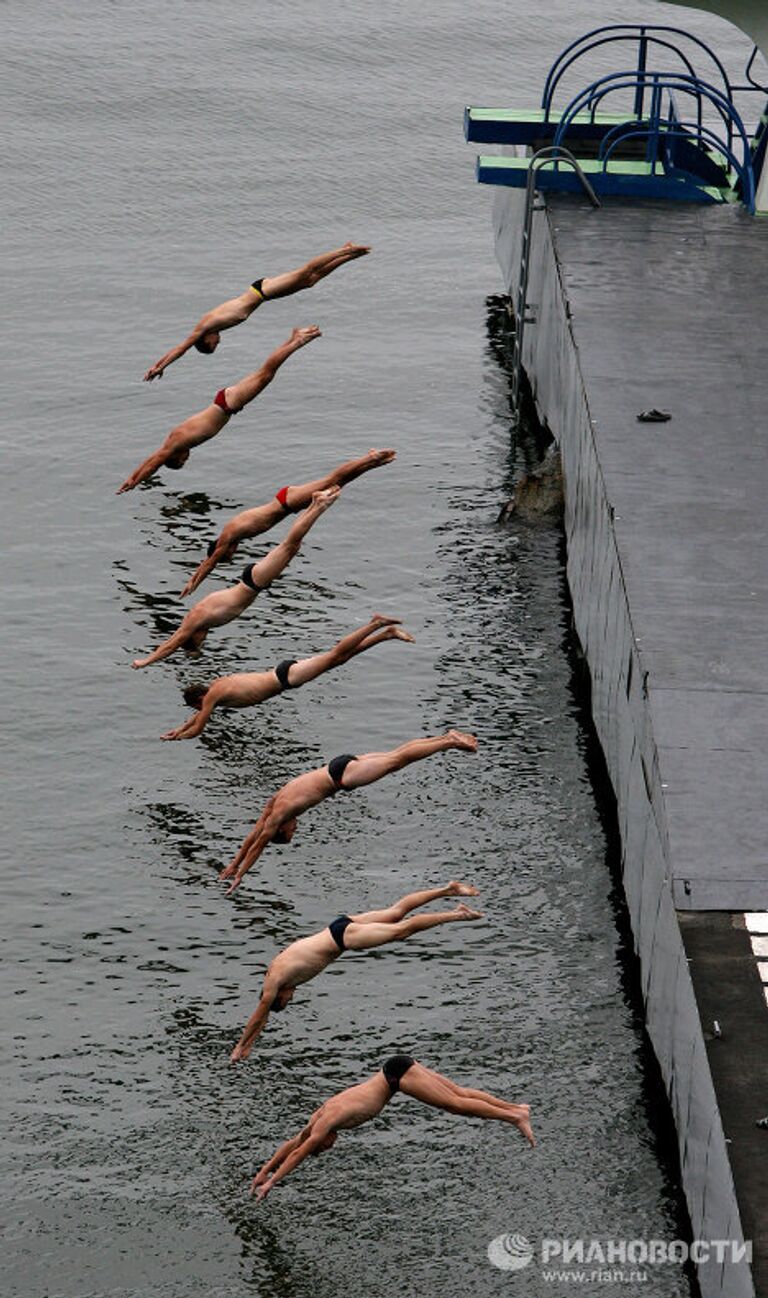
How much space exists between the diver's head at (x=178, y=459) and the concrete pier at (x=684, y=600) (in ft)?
21.8

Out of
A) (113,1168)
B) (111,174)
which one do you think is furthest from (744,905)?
(111,174)

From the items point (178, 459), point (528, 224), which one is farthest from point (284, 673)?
point (528, 224)

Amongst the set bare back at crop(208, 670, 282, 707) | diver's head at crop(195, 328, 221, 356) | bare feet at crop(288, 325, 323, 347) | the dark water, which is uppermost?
bare feet at crop(288, 325, 323, 347)

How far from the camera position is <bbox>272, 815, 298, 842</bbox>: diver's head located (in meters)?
30.2

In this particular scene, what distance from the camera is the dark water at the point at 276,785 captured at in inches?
952

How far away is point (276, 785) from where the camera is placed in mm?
32469

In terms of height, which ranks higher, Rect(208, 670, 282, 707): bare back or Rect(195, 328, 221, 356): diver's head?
Rect(195, 328, 221, 356): diver's head

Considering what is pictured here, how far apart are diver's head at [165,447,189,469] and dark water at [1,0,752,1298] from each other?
0.93m

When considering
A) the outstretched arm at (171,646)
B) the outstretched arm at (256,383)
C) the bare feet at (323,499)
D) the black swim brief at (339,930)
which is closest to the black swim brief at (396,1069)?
the black swim brief at (339,930)

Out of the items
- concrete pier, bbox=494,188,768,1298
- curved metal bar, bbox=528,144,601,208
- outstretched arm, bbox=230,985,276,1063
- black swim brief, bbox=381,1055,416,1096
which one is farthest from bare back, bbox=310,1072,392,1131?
curved metal bar, bbox=528,144,601,208

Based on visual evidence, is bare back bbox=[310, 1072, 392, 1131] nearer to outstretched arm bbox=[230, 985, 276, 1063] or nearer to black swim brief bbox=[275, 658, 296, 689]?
outstretched arm bbox=[230, 985, 276, 1063]

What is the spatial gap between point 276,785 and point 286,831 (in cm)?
231

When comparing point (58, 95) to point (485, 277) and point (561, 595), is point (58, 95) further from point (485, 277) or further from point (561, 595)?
point (561, 595)

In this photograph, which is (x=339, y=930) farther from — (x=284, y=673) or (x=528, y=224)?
(x=528, y=224)
